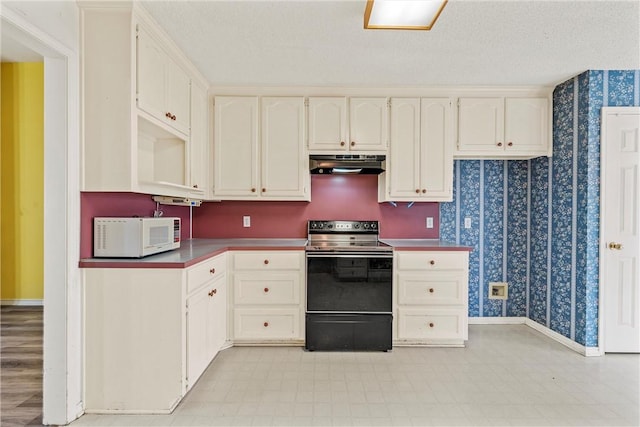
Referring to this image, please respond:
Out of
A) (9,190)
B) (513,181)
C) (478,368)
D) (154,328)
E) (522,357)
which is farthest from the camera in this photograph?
(9,190)

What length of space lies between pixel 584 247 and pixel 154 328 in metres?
3.21

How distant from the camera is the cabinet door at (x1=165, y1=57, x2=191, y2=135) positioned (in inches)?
90.0

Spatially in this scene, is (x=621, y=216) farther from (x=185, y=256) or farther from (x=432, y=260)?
(x=185, y=256)

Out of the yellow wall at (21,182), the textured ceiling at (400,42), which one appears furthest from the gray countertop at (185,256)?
the yellow wall at (21,182)

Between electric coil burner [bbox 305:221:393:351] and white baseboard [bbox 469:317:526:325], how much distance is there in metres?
1.24

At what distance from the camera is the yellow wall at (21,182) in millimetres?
3602

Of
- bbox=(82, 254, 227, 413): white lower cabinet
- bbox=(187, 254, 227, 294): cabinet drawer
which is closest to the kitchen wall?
bbox=(187, 254, 227, 294): cabinet drawer

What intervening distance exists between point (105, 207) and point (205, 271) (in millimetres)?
733

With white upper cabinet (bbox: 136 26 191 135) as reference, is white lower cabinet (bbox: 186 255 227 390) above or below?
below

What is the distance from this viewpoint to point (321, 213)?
338 centimetres

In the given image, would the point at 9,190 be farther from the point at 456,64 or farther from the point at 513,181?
the point at 513,181

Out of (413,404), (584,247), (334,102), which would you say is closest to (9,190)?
(334,102)

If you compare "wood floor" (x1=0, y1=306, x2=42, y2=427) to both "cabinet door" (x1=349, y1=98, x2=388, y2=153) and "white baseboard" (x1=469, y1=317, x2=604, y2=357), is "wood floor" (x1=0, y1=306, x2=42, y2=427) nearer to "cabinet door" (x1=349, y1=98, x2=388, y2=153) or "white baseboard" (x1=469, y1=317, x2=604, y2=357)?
"cabinet door" (x1=349, y1=98, x2=388, y2=153)

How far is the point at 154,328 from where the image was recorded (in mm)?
1881
